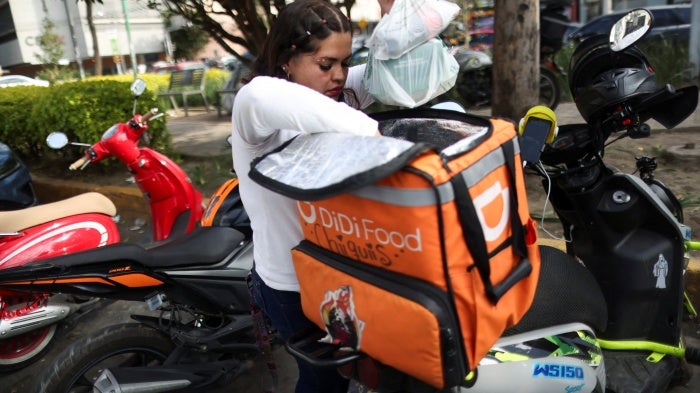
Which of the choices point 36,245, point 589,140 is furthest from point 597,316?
point 36,245

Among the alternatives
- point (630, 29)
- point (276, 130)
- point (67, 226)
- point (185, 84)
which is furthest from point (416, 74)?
point (185, 84)

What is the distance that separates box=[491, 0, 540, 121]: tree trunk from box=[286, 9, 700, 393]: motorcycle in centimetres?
205

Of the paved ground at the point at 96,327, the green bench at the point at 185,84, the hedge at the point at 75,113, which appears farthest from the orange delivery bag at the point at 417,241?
the green bench at the point at 185,84

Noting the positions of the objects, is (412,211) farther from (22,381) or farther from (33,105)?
(33,105)

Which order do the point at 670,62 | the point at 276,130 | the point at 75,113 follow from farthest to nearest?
the point at 670,62, the point at 75,113, the point at 276,130

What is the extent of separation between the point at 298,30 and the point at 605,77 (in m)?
1.06

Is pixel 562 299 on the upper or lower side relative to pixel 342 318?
lower

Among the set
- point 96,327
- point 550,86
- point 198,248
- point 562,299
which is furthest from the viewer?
point 550,86

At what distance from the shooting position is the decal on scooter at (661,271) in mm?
1896

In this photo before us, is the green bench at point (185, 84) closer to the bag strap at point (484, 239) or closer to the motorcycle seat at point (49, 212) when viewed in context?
the motorcycle seat at point (49, 212)

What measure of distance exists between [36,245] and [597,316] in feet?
8.48

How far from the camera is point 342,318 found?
1206mm

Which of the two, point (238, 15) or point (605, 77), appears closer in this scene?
point (605, 77)

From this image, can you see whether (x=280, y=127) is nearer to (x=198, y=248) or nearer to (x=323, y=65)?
(x=323, y=65)
